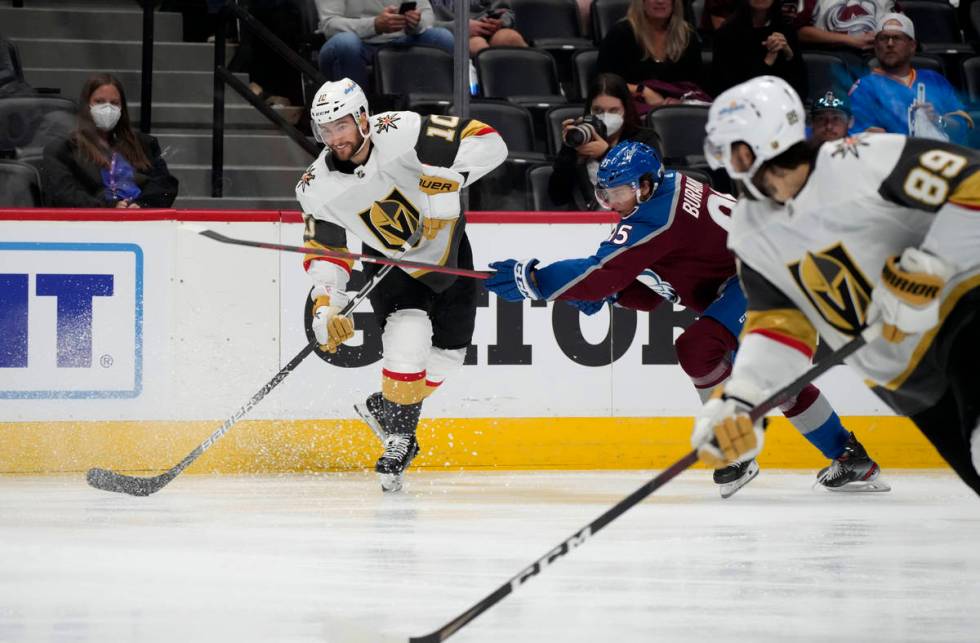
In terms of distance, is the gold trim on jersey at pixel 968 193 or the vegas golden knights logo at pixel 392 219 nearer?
the gold trim on jersey at pixel 968 193

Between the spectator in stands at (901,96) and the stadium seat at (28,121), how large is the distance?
340cm

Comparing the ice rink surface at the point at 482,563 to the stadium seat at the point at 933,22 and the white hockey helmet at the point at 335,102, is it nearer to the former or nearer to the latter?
the white hockey helmet at the point at 335,102

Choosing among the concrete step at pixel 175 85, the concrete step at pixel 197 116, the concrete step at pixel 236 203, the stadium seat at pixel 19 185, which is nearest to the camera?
the stadium seat at pixel 19 185

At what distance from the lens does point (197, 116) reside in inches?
242

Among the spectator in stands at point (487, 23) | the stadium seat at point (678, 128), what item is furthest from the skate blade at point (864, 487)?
the spectator in stands at point (487, 23)

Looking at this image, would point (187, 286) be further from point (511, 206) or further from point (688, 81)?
point (688, 81)

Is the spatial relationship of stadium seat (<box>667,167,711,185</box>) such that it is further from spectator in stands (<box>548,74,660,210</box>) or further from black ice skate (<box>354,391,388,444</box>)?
black ice skate (<box>354,391,388,444</box>)

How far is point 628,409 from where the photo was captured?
19.4ft

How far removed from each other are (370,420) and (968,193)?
3082 mm

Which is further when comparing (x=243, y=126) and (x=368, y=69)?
(x=368, y=69)

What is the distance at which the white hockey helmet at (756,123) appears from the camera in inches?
109

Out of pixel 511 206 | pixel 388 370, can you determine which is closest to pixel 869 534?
pixel 388 370

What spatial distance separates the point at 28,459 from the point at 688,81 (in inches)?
136

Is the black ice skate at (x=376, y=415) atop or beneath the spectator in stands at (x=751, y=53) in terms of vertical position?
beneath
